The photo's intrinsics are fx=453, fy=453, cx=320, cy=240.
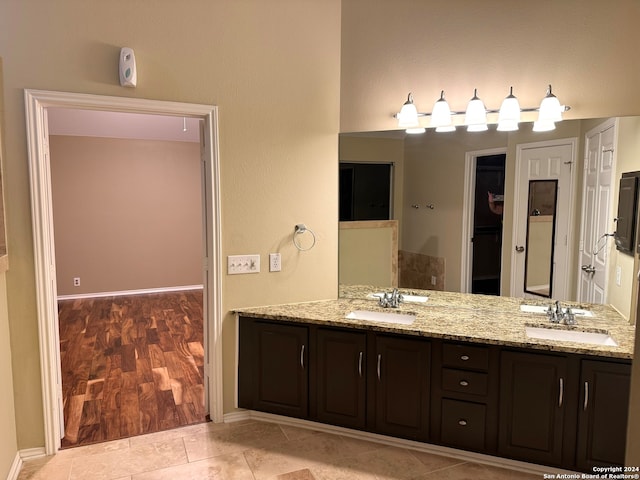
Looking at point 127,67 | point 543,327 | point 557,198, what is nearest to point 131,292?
point 127,67

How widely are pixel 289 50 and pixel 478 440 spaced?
8.65 ft

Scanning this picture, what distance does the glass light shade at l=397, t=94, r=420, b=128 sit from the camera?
9.61 ft

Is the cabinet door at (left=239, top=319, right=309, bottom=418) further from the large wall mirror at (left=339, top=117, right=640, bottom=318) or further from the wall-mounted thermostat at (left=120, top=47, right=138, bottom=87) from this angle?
the wall-mounted thermostat at (left=120, top=47, right=138, bottom=87)

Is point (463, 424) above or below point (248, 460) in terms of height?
above

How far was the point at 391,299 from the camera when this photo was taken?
3107 millimetres

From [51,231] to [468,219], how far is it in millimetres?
2545

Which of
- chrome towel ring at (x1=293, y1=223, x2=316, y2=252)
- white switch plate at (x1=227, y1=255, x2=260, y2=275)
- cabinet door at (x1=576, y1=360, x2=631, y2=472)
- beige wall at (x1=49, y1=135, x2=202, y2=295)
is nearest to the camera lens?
cabinet door at (x1=576, y1=360, x2=631, y2=472)

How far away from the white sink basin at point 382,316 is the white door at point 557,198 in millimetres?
741

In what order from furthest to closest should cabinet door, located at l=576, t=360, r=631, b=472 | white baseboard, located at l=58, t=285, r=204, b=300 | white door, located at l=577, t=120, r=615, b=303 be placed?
white baseboard, located at l=58, t=285, r=204, b=300
white door, located at l=577, t=120, r=615, b=303
cabinet door, located at l=576, t=360, r=631, b=472

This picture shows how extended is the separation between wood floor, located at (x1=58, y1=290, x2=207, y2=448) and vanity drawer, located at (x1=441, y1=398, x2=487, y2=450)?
1643 millimetres

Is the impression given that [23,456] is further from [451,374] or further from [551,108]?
[551,108]

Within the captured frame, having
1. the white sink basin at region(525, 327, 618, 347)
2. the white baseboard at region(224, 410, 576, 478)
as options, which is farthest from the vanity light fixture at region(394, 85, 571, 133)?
the white baseboard at region(224, 410, 576, 478)

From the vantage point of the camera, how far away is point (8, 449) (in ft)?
7.86

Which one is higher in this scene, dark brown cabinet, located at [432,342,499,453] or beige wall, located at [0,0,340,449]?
beige wall, located at [0,0,340,449]
